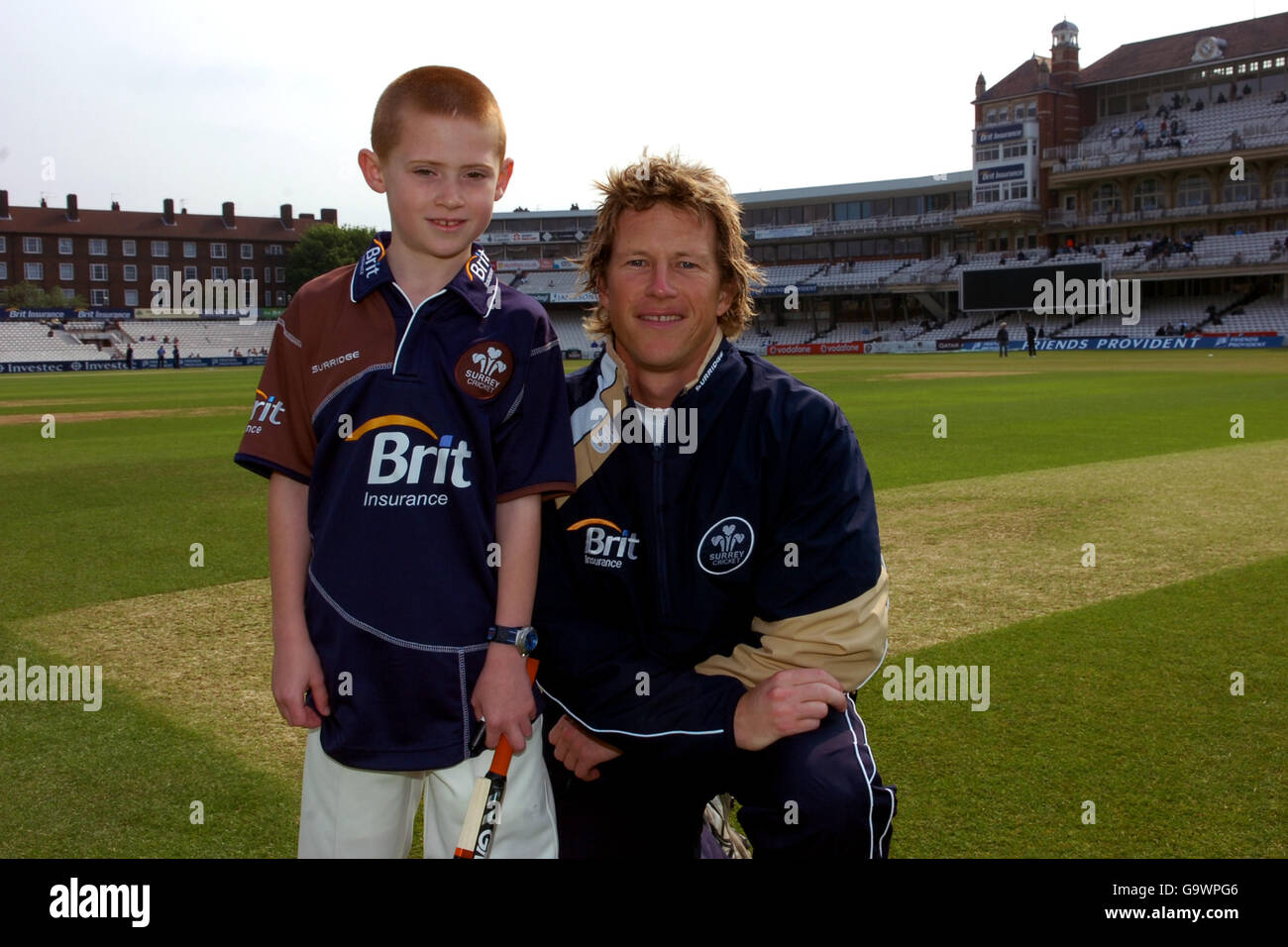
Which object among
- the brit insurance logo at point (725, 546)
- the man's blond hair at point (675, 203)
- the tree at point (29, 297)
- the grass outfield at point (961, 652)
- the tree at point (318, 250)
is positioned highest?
the tree at point (318, 250)

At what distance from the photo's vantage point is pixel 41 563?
28.5ft

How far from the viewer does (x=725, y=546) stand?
129 inches

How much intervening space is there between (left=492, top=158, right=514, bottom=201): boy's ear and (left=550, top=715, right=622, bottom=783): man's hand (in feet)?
5.36

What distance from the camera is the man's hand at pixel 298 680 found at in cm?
295

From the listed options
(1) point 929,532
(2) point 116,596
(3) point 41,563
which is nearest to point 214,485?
(3) point 41,563

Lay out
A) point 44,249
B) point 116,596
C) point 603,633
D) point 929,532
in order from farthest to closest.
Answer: point 44,249
point 929,532
point 116,596
point 603,633

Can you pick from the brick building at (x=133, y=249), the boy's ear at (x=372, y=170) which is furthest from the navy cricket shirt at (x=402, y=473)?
the brick building at (x=133, y=249)

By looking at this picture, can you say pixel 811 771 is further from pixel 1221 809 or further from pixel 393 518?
pixel 1221 809

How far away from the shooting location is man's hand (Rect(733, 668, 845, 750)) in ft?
9.96

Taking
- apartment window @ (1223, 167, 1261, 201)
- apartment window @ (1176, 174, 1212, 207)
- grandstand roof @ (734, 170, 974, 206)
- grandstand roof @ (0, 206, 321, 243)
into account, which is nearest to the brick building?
grandstand roof @ (0, 206, 321, 243)

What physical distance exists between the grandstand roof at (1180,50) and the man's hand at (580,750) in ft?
276

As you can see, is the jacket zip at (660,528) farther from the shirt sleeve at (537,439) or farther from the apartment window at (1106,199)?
the apartment window at (1106,199)

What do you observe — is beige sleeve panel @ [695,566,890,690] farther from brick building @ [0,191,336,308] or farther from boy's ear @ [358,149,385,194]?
brick building @ [0,191,336,308]

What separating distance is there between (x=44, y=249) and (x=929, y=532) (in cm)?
10997
